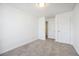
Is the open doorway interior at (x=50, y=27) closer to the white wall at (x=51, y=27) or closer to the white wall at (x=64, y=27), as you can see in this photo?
the white wall at (x=51, y=27)

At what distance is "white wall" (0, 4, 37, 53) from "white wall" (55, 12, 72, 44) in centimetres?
238

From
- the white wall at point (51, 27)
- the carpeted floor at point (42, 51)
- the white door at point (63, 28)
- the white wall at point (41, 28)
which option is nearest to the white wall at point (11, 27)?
the carpeted floor at point (42, 51)

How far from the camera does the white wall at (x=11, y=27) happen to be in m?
3.03

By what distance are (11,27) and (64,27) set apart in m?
A: 3.40

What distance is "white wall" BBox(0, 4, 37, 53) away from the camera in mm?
3033

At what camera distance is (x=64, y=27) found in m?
4.88

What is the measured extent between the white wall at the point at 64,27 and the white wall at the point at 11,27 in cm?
238

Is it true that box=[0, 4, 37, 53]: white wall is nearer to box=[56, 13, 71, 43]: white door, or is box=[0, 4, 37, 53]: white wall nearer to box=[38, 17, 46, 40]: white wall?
box=[38, 17, 46, 40]: white wall

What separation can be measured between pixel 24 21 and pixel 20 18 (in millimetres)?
432

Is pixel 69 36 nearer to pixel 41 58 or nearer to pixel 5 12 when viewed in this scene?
pixel 5 12

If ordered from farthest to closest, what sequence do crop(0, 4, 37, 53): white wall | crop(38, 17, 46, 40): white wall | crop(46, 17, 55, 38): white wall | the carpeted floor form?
crop(46, 17, 55, 38): white wall < crop(38, 17, 46, 40): white wall < crop(0, 4, 37, 53): white wall < the carpeted floor

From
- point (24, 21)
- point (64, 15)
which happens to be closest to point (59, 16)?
point (64, 15)

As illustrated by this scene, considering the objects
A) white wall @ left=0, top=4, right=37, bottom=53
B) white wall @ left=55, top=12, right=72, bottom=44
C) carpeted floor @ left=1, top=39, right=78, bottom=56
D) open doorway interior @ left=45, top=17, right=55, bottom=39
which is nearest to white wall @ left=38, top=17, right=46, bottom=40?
open doorway interior @ left=45, top=17, right=55, bottom=39

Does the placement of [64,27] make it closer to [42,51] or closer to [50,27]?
[50,27]
